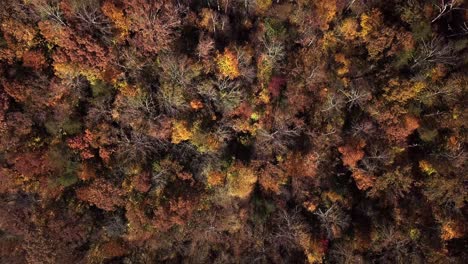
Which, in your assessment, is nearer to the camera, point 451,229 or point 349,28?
point 451,229

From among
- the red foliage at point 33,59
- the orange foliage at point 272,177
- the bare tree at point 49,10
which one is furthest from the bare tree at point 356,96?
the red foliage at point 33,59

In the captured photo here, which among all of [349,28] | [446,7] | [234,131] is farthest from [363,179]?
[446,7]

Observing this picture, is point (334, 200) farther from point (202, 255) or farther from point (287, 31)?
point (287, 31)

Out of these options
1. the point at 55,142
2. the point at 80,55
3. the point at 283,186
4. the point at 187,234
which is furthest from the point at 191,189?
the point at 80,55

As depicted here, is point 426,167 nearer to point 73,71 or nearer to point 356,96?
point 356,96

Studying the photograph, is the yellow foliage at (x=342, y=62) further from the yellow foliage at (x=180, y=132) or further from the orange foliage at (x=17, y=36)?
the orange foliage at (x=17, y=36)

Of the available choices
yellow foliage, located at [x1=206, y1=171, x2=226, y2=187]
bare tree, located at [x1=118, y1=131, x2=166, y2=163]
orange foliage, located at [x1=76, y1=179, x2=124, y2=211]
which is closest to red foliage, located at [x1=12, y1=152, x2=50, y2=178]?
orange foliage, located at [x1=76, y1=179, x2=124, y2=211]
